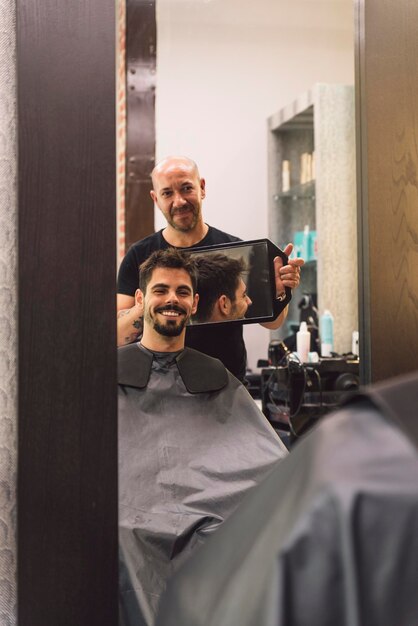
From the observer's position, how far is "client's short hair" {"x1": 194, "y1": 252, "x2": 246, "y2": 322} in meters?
1.90

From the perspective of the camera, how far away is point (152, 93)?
1875mm

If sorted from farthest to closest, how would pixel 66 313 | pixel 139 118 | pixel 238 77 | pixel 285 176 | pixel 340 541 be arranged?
pixel 285 176, pixel 238 77, pixel 139 118, pixel 66 313, pixel 340 541

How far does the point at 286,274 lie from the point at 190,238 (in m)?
0.27

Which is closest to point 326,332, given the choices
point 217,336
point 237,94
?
point 217,336

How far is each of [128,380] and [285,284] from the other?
0.47 meters

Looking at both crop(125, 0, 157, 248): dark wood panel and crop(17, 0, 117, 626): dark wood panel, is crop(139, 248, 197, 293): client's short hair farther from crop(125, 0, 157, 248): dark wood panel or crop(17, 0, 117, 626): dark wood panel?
crop(17, 0, 117, 626): dark wood panel

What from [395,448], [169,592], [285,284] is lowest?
[169,592]

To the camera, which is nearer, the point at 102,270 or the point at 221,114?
the point at 102,270

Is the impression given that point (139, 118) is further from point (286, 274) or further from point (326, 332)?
point (326, 332)

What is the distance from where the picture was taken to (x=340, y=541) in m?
0.66

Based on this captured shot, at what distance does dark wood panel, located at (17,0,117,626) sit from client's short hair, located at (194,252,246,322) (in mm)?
351

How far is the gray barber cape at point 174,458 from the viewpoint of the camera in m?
1.73

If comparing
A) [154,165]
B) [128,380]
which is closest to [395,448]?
[128,380]

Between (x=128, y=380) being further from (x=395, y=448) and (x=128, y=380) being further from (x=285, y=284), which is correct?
(x=395, y=448)
